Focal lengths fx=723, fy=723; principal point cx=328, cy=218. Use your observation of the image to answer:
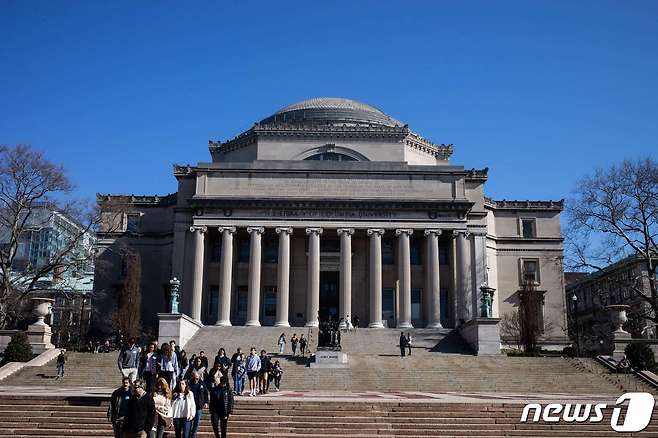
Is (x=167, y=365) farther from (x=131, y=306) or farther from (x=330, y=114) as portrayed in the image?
(x=330, y=114)

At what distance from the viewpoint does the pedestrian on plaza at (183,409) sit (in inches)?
607

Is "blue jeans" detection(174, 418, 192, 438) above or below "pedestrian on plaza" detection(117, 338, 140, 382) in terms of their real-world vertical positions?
below

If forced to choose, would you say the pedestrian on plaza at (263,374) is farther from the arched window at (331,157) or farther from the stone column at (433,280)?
the arched window at (331,157)

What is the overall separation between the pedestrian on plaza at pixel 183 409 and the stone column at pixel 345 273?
3637 centimetres

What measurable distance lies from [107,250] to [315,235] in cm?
1869

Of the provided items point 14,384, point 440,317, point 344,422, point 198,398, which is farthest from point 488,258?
point 198,398

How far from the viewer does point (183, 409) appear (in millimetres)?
15422

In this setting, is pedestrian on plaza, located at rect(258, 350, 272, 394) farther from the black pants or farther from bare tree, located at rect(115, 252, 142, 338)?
bare tree, located at rect(115, 252, 142, 338)

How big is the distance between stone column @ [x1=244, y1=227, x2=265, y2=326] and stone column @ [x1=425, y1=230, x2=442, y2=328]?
12.5 metres

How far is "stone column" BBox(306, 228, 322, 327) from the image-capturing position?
172 ft

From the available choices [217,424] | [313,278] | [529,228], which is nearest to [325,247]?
[313,278]

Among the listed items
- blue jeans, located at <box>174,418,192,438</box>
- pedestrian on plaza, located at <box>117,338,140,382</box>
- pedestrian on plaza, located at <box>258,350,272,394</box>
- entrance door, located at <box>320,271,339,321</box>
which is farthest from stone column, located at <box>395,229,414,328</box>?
blue jeans, located at <box>174,418,192,438</box>

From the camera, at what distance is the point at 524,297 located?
50.5 m
